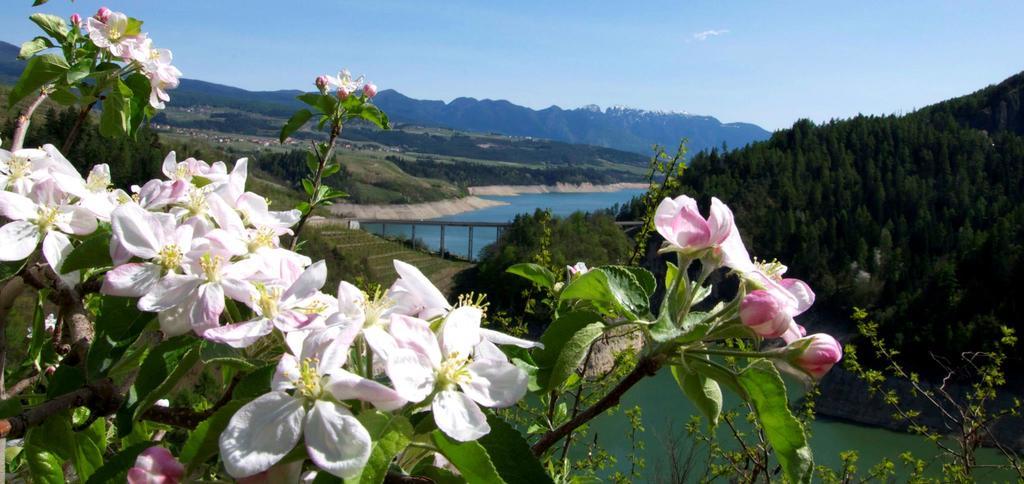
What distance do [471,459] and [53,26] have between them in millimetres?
2011

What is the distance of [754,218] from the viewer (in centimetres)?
6272

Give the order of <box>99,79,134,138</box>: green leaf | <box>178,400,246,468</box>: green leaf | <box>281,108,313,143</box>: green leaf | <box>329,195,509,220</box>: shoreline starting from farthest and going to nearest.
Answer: <box>329,195,509,220</box>: shoreline → <box>281,108,313,143</box>: green leaf → <box>99,79,134,138</box>: green leaf → <box>178,400,246,468</box>: green leaf

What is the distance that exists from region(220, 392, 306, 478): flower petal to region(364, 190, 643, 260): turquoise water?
156ft

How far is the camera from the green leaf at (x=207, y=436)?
0.85m

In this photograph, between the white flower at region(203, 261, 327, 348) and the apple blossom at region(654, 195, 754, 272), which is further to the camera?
the apple blossom at region(654, 195, 754, 272)

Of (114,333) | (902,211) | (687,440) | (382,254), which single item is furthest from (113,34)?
(902,211)

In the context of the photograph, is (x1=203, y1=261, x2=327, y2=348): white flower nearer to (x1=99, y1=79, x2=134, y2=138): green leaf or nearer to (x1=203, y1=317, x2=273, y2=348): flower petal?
(x1=203, y1=317, x2=273, y2=348): flower petal

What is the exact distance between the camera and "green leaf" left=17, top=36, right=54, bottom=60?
2.12m

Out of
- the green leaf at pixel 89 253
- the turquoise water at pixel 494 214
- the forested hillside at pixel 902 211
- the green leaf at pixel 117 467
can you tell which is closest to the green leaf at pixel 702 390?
the green leaf at pixel 117 467

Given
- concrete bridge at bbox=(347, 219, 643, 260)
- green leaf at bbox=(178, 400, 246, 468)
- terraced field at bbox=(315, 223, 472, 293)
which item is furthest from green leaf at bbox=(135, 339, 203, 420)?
concrete bridge at bbox=(347, 219, 643, 260)

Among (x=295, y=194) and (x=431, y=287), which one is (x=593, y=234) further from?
(x=431, y=287)

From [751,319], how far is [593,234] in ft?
148

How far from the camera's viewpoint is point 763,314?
1.07m

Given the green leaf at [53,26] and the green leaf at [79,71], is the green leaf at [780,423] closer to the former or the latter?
the green leaf at [79,71]
